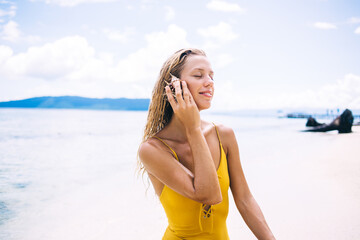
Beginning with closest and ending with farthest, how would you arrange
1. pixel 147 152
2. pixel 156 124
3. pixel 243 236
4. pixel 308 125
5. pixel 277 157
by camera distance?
pixel 147 152
pixel 156 124
pixel 243 236
pixel 277 157
pixel 308 125

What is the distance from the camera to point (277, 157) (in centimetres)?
1073

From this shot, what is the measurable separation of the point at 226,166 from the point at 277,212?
338 cm

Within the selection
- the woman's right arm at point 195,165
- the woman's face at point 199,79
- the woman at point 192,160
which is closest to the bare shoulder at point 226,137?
the woman at point 192,160

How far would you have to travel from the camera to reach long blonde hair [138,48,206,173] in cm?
195

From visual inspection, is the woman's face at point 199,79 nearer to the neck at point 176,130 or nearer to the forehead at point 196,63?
the forehead at point 196,63

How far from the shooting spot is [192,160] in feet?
6.14

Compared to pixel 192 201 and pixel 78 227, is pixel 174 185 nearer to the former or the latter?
pixel 192 201

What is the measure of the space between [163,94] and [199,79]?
322 millimetres

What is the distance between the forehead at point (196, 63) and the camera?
189cm

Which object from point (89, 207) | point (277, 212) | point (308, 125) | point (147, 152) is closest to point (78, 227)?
point (89, 207)

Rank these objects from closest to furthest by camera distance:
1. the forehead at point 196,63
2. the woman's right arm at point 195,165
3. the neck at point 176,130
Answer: the woman's right arm at point 195,165 → the forehead at point 196,63 → the neck at point 176,130

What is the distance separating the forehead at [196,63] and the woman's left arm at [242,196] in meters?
0.47

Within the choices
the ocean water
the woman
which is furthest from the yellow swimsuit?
the ocean water

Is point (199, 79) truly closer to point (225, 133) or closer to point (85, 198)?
point (225, 133)
